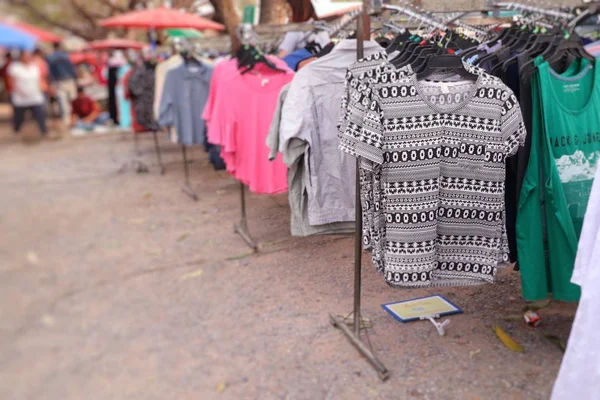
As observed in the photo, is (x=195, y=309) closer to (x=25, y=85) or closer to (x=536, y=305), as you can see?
(x=536, y=305)

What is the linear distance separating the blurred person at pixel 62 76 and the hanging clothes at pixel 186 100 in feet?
14.2

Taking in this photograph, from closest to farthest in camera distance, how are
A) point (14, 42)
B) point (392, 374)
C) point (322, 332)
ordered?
point (14, 42)
point (392, 374)
point (322, 332)

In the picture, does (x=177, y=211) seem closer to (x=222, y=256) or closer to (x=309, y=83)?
(x=222, y=256)

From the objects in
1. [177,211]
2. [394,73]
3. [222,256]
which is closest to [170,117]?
[177,211]

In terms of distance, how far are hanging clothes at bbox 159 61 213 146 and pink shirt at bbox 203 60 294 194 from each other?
1.77 m

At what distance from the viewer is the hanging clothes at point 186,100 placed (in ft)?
17.0

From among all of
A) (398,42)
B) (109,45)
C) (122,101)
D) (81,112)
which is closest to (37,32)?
(81,112)

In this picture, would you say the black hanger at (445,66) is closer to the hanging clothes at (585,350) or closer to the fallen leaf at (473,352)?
the hanging clothes at (585,350)

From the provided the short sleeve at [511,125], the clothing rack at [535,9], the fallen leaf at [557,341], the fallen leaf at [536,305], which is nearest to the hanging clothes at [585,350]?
the short sleeve at [511,125]

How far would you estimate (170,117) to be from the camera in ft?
17.2

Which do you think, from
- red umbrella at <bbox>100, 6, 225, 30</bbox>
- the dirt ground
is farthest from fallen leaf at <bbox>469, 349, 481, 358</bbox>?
red umbrella at <bbox>100, 6, 225, 30</bbox>

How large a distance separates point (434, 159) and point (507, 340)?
45.9 inches

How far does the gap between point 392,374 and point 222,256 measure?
1.91m

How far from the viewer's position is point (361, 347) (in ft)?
8.27
